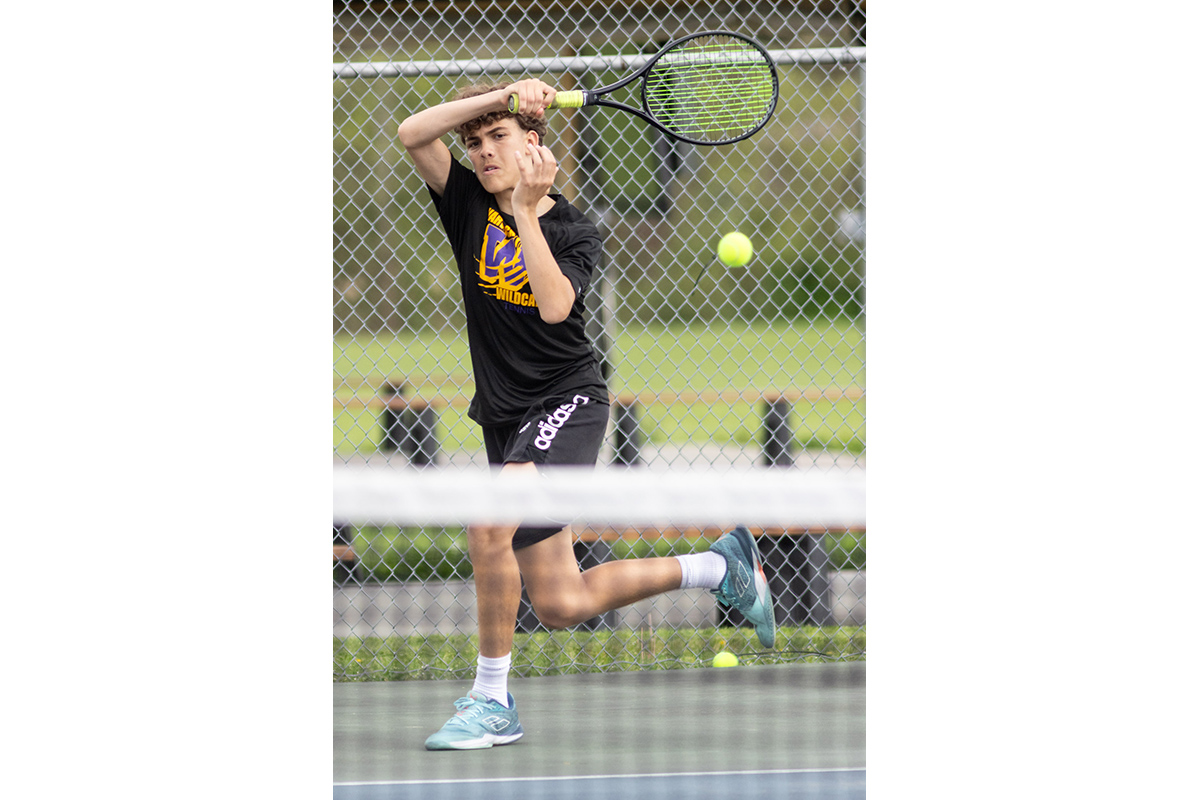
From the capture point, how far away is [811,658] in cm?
345

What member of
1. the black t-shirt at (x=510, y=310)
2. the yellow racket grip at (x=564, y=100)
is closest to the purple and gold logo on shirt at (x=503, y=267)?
the black t-shirt at (x=510, y=310)

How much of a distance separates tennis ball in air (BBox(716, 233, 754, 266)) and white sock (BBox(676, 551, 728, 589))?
142cm

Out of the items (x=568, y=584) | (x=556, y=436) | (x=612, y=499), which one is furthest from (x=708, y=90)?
(x=612, y=499)

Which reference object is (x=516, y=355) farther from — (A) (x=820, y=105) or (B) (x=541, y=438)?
(A) (x=820, y=105)

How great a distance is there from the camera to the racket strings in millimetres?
2848

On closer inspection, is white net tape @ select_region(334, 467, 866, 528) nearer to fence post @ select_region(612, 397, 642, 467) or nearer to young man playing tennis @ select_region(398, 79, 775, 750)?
young man playing tennis @ select_region(398, 79, 775, 750)

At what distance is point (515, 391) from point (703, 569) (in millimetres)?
574

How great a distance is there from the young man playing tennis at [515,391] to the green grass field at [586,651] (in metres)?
0.75

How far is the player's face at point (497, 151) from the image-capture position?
2473 millimetres

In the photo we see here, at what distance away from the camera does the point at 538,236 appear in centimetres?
224

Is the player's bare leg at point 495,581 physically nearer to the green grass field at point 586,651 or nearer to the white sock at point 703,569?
the white sock at point 703,569

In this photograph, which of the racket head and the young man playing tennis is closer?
the young man playing tennis

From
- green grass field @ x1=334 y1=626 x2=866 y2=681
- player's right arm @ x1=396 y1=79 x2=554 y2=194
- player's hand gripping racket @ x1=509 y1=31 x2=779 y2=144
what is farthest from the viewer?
green grass field @ x1=334 y1=626 x2=866 y2=681

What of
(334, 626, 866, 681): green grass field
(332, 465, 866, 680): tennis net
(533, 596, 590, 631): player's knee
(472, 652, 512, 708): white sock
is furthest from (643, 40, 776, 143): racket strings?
(334, 626, 866, 681): green grass field
